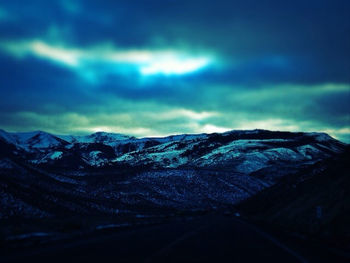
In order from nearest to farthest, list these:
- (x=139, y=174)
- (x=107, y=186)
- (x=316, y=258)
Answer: (x=316, y=258)
(x=107, y=186)
(x=139, y=174)

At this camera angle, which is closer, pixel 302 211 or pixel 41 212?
pixel 302 211

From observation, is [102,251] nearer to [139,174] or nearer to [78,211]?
[78,211]

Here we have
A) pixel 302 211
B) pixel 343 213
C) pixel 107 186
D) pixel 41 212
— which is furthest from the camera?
pixel 107 186

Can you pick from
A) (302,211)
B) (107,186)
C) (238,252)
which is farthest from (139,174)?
(238,252)

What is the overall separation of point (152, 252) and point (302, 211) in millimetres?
34188

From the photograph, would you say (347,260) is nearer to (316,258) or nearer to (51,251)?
(316,258)

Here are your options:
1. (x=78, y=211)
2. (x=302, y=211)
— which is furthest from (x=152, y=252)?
(x=78, y=211)

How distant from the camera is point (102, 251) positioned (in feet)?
53.5

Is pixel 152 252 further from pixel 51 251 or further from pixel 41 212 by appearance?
pixel 41 212

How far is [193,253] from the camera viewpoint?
1619cm

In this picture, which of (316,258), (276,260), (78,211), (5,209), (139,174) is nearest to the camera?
(276,260)

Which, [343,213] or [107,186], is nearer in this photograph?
[343,213]

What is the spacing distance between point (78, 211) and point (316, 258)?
195 feet

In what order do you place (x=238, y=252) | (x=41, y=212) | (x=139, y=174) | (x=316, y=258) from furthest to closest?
1. (x=139, y=174)
2. (x=41, y=212)
3. (x=238, y=252)
4. (x=316, y=258)
